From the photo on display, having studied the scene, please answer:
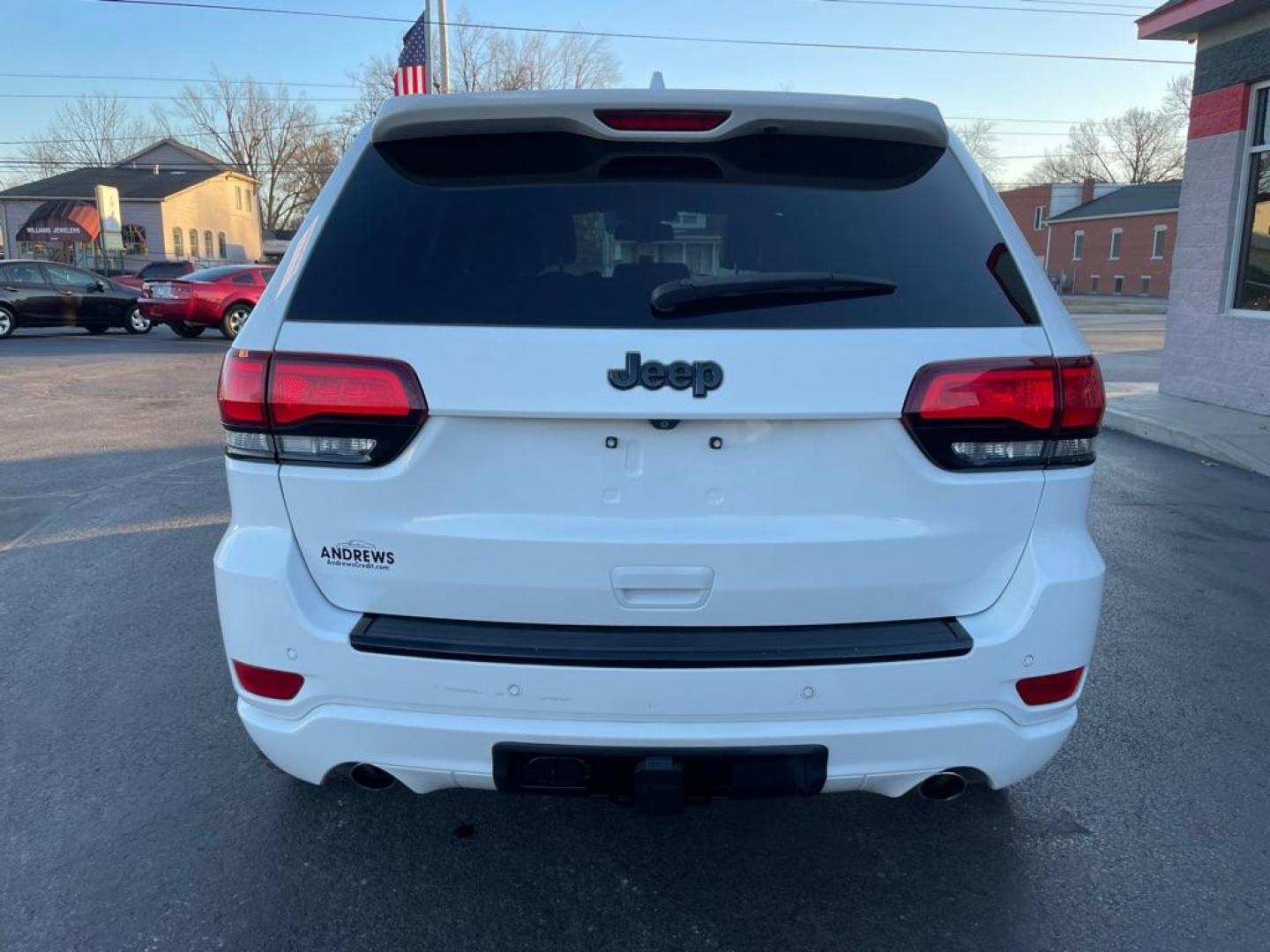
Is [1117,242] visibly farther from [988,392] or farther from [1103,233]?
[988,392]

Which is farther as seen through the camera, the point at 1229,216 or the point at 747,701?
the point at 1229,216

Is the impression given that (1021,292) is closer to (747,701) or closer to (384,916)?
(747,701)

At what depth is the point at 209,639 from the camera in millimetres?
4234

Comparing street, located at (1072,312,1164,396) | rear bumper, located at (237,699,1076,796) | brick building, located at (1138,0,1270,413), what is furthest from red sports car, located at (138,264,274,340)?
rear bumper, located at (237,699,1076,796)

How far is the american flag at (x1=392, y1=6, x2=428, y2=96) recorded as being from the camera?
19.6 meters

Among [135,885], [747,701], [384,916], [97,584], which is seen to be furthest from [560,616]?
[97,584]

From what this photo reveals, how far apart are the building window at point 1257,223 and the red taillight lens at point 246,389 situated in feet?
35.8

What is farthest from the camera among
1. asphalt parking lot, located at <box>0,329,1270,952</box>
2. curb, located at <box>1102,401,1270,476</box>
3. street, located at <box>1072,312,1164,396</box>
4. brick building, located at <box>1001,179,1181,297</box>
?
brick building, located at <box>1001,179,1181,297</box>

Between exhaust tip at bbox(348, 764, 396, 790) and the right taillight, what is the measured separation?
55.7 inches

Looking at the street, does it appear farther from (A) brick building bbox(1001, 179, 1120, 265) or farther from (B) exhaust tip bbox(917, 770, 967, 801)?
(A) brick building bbox(1001, 179, 1120, 265)

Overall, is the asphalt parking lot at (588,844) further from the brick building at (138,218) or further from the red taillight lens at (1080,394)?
the brick building at (138,218)

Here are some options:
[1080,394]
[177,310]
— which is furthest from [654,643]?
[177,310]

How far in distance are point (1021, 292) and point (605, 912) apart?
1834mm

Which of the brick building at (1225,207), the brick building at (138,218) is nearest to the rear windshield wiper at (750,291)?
the brick building at (1225,207)
